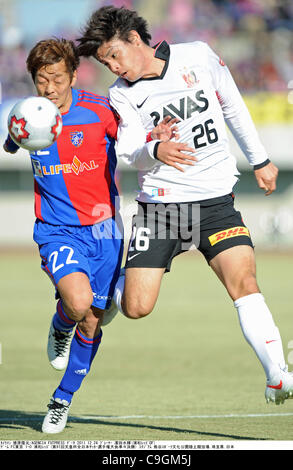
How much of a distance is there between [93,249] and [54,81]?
3.92 feet

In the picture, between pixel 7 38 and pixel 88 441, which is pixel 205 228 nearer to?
pixel 88 441

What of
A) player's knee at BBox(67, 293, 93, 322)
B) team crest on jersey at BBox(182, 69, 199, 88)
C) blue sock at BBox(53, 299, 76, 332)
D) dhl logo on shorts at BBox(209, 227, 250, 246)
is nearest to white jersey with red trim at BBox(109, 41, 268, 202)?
team crest on jersey at BBox(182, 69, 199, 88)

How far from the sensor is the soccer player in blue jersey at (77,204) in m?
5.54

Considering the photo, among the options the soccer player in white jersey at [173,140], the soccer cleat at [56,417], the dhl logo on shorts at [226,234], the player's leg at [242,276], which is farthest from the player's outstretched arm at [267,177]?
the soccer cleat at [56,417]

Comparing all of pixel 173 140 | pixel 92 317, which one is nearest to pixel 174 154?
pixel 173 140

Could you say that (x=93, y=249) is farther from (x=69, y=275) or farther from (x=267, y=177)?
(x=267, y=177)

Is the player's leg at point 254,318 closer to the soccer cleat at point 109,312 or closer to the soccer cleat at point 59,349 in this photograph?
the soccer cleat at point 109,312

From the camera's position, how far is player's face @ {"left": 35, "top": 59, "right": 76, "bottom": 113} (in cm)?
543

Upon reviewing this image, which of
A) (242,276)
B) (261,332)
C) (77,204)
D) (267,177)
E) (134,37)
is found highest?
(134,37)

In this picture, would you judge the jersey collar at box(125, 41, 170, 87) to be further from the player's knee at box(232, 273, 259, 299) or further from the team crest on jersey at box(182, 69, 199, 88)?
the player's knee at box(232, 273, 259, 299)

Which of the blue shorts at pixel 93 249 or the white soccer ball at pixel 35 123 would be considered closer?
the white soccer ball at pixel 35 123

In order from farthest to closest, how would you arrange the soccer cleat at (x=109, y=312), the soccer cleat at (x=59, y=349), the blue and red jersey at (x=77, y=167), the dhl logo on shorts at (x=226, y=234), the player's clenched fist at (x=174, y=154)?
1. the soccer cleat at (x=59, y=349)
2. the soccer cleat at (x=109, y=312)
3. the blue and red jersey at (x=77, y=167)
4. the dhl logo on shorts at (x=226, y=234)
5. the player's clenched fist at (x=174, y=154)

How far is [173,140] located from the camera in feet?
16.9

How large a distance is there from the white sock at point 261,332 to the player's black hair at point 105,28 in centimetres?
189
